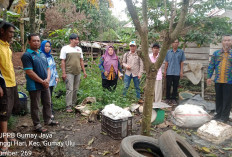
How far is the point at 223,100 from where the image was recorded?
4.03 meters

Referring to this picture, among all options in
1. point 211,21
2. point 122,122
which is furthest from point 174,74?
point 122,122

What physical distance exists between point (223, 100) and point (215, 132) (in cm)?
107

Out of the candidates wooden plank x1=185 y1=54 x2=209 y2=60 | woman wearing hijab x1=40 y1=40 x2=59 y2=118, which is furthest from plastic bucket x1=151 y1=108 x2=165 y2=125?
wooden plank x1=185 y1=54 x2=209 y2=60

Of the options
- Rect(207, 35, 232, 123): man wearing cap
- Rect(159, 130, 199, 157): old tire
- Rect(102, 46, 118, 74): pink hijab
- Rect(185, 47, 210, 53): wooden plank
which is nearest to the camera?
Rect(159, 130, 199, 157): old tire

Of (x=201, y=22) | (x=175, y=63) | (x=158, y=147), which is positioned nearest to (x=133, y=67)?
(x=175, y=63)

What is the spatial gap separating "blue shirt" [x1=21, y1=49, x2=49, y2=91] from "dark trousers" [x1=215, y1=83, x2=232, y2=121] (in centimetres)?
383

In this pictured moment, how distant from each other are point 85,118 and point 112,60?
1.81 metres

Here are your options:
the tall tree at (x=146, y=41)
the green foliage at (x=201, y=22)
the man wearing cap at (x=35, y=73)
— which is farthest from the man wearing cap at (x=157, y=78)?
the man wearing cap at (x=35, y=73)

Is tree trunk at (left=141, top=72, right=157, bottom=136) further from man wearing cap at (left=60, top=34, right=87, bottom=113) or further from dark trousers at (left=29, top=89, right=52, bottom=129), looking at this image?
man wearing cap at (left=60, top=34, right=87, bottom=113)

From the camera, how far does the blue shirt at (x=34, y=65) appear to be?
3.04 m

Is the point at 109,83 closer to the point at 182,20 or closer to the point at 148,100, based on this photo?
the point at 148,100

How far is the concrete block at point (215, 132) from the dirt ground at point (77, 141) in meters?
0.10

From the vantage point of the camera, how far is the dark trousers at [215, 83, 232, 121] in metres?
3.92

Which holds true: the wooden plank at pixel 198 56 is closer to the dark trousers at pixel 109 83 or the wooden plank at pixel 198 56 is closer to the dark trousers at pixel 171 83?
the dark trousers at pixel 171 83
